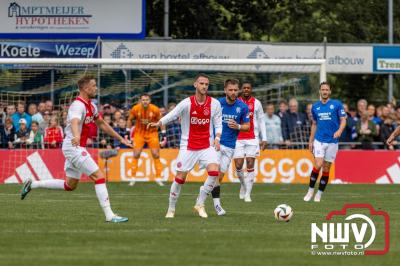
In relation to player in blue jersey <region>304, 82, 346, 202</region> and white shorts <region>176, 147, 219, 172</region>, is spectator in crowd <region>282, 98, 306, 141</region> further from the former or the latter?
white shorts <region>176, 147, 219, 172</region>

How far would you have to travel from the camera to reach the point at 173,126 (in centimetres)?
3084

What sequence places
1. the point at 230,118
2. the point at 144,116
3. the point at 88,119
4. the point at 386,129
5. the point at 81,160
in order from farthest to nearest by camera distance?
the point at 386,129
the point at 144,116
the point at 230,118
the point at 88,119
the point at 81,160

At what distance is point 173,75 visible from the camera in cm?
3086

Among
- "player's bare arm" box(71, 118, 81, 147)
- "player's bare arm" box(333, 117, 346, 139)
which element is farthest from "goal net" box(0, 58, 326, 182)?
"player's bare arm" box(71, 118, 81, 147)

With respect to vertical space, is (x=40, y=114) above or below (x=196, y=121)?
above

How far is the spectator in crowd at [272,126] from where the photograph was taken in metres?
29.7

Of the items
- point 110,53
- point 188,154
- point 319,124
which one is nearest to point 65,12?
point 110,53

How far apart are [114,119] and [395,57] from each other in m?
9.05

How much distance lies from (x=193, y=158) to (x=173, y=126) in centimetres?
1385

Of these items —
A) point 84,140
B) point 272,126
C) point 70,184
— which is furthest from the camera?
point 272,126

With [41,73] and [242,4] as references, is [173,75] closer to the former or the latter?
[41,73]

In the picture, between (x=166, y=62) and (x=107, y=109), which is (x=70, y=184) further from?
(x=107, y=109)

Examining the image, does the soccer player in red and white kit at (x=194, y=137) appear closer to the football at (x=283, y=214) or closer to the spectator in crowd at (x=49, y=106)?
the football at (x=283, y=214)

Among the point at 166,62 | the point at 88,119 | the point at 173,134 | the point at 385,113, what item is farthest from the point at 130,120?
the point at 88,119
